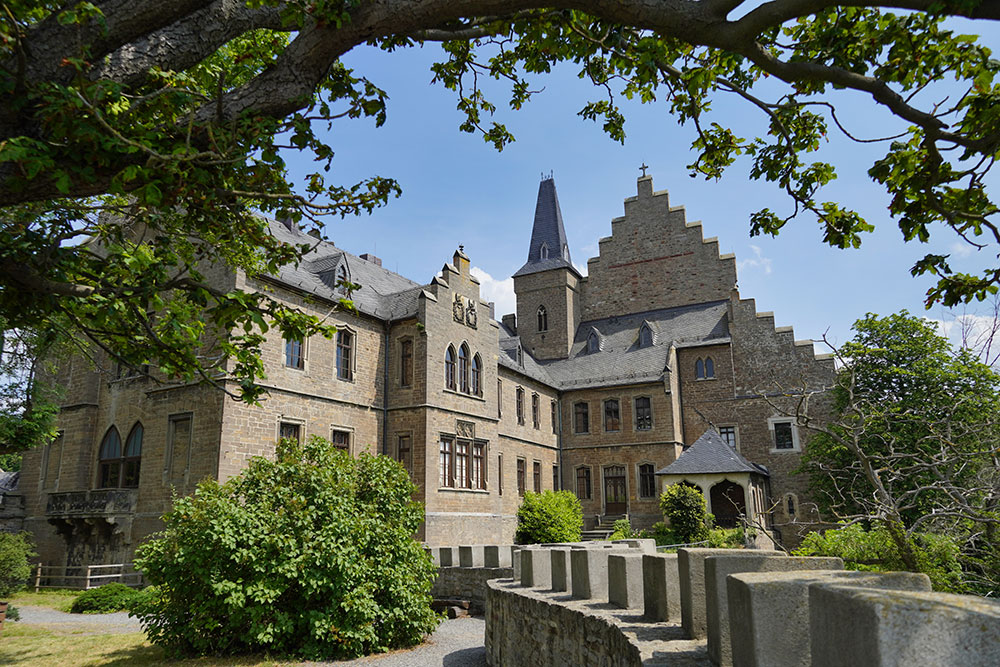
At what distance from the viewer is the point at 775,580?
3512 millimetres

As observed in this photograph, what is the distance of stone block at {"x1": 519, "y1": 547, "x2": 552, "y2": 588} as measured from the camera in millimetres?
9844

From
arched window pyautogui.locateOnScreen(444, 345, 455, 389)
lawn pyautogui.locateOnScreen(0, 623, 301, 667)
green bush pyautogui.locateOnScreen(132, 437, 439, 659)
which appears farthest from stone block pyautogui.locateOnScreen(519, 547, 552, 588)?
arched window pyautogui.locateOnScreen(444, 345, 455, 389)

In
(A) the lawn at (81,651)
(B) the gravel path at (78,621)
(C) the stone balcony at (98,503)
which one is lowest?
(B) the gravel path at (78,621)

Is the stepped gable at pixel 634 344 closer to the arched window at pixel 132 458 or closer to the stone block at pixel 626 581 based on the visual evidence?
the arched window at pixel 132 458

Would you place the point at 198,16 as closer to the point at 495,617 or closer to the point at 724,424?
the point at 495,617

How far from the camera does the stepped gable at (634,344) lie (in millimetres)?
34156

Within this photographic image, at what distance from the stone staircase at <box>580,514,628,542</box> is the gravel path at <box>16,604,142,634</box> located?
19.8 metres

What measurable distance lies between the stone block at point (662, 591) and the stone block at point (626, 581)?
0.52m

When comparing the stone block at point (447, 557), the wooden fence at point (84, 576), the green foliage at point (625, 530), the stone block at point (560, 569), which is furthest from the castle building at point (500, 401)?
the stone block at point (560, 569)

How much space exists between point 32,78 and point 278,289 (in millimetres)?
16787

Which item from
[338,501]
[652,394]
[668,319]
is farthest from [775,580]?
[668,319]

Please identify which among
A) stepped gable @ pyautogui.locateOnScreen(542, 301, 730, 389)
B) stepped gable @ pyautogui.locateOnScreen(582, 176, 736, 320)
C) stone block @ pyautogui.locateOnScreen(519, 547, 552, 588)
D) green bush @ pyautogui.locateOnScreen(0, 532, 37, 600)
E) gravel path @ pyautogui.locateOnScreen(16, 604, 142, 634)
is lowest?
gravel path @ pyautogui.locateOnScreen(16, 604, 142, 634)

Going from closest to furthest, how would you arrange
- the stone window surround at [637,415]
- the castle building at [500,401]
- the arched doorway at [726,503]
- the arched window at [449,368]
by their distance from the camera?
1. the castle building at [500,401]
2. the arched window at [449,368]
3. the arched doorway at [726,503]
4. the stone window surround at [637,415]

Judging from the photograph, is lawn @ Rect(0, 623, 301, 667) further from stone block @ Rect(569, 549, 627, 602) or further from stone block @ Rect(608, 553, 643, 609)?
stone block @ Rect(608, 553, 643, 609)
